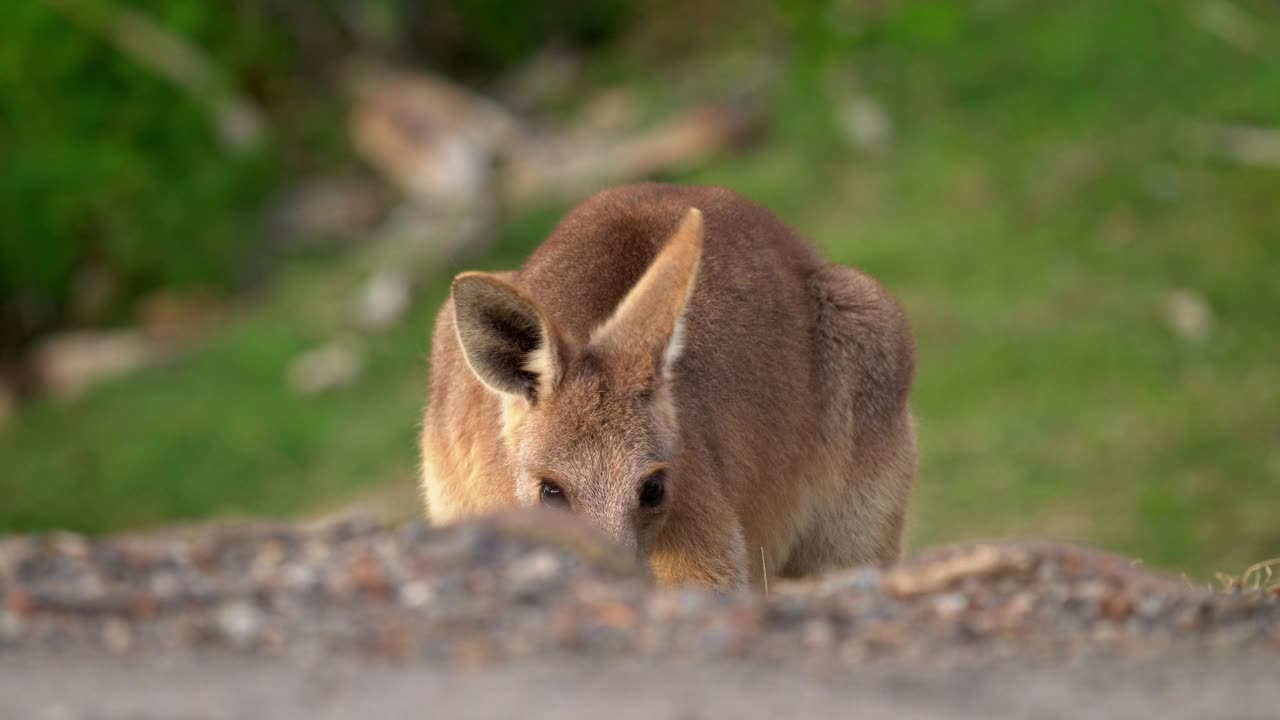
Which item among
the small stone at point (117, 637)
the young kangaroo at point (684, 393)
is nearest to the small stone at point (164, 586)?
the small stone at point (117, 637)

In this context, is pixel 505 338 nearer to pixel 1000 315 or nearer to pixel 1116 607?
pixel 1116 607

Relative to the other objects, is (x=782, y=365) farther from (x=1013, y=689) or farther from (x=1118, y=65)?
(x=1118, y=65)

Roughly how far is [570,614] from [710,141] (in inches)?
589

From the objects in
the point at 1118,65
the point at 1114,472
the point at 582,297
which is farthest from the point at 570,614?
the point at 1118,65

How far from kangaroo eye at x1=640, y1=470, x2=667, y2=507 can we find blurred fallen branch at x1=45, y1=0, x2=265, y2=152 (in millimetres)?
15741

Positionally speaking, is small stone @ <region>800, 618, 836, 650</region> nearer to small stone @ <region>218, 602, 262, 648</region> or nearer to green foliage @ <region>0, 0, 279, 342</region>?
small stone @ <region>218, 602, 262, 648</region>

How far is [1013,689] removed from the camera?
3867 mm

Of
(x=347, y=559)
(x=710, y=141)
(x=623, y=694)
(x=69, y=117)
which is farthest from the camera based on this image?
(x=69, y=117)

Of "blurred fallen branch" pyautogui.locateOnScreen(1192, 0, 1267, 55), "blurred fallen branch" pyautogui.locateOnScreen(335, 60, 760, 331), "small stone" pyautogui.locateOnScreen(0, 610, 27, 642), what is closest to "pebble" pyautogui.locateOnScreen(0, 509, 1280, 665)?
"small stone" pyautogui.locateOnScreen(0, 610, 27, 642)

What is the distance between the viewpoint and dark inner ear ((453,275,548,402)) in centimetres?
611

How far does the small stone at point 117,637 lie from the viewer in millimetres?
4027

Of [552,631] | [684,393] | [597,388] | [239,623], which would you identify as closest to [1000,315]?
[684,393]

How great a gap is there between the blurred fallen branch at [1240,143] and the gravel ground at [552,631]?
473 inches

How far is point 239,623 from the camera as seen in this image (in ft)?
13.7
